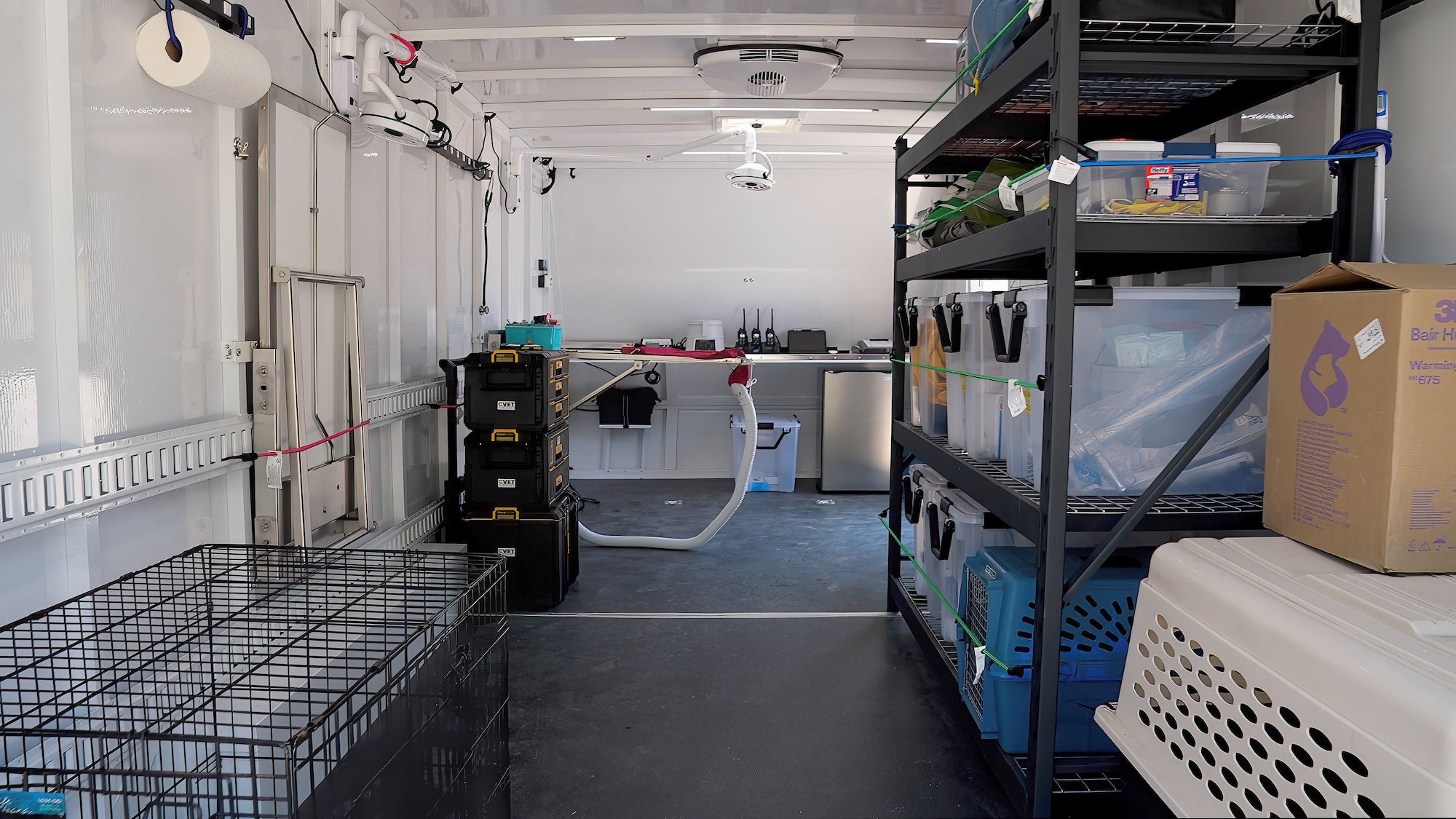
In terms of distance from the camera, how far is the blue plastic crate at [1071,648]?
209 centimetres

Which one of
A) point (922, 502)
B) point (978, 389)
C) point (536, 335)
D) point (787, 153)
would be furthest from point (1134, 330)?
point (787, 153)

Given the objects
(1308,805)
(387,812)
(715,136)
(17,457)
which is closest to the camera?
(1308,805)

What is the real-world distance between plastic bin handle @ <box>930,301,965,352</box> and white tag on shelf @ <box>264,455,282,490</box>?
6.72 feet

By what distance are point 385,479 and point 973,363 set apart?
101 inches

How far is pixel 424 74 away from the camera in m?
3.76

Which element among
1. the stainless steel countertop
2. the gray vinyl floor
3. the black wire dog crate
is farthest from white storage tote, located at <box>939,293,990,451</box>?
the stainless steel countertop

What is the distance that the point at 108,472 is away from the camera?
74.4 inches

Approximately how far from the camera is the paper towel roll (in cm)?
203

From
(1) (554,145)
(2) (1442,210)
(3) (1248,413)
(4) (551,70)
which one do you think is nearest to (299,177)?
(4) (551,70)

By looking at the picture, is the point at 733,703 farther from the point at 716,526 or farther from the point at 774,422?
the point at 774,422

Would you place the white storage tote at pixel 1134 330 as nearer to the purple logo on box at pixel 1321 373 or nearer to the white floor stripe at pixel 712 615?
the purple logo on box at pixel 1321 373

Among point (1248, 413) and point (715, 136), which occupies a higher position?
point (715, 136)

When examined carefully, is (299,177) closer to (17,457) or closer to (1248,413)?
(17,457)

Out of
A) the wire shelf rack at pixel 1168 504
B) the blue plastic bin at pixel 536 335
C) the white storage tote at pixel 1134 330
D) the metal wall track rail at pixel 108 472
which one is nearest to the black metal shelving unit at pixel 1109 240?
the wire shelf rack at pixel 1168 504
